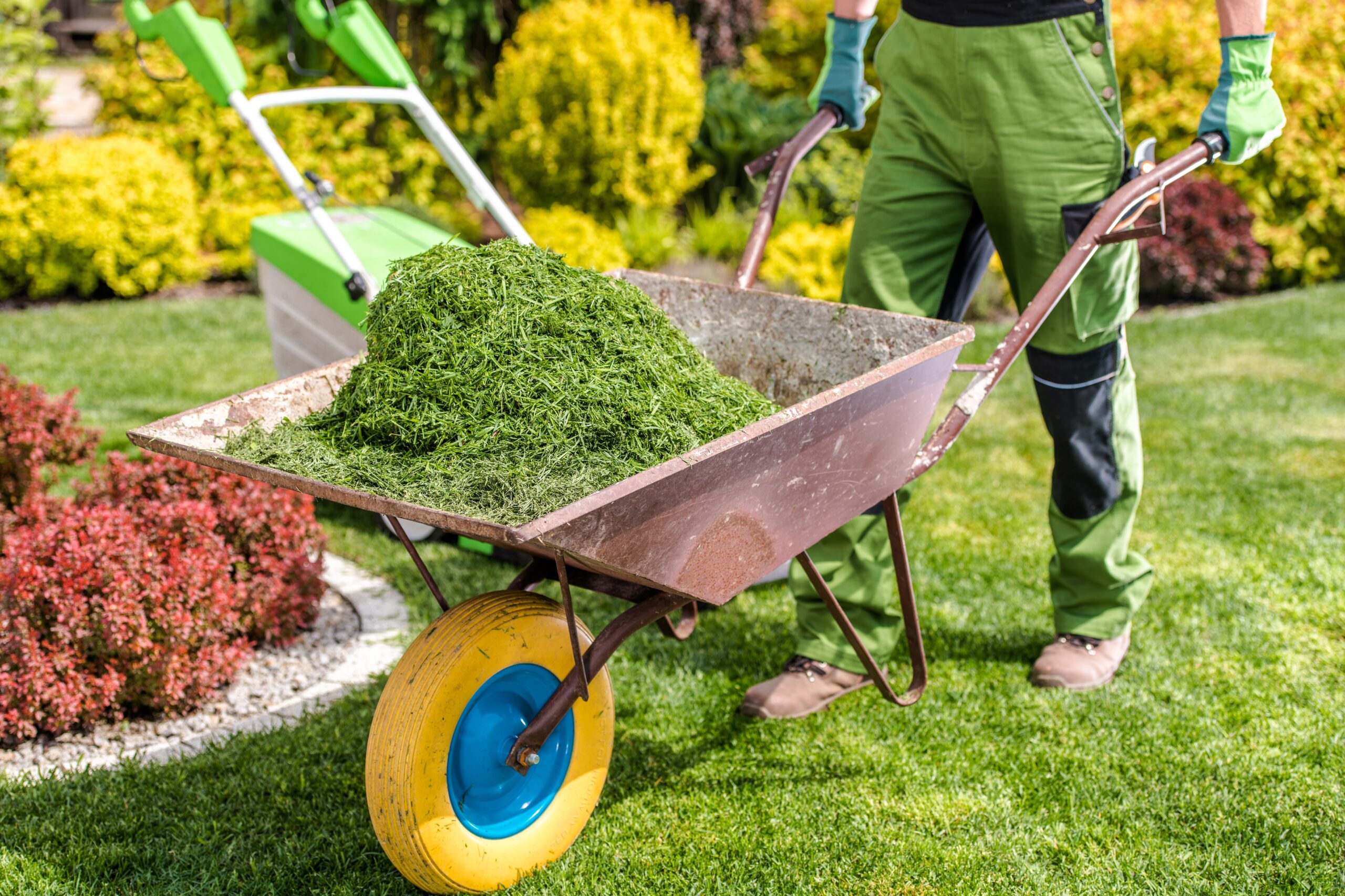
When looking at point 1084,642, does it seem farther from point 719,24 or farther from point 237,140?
point 719,24

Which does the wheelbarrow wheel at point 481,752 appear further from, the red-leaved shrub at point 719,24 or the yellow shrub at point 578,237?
the red-leaved shrub at point 719,24

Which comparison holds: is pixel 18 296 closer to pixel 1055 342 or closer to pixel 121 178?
pixel 121 178

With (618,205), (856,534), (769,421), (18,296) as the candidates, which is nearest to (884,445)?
(769,421)

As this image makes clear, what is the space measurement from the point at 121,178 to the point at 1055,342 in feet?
18.1

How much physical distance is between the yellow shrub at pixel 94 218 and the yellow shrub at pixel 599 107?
76.1 inches

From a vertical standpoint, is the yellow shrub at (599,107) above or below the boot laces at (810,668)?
above

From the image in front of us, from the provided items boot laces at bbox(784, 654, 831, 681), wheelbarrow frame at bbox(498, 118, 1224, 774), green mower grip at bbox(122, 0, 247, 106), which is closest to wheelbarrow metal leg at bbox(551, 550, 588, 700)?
wheelbarrow frame at bbox(498, 118, 1224, 774)

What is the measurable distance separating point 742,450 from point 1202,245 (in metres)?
6.12

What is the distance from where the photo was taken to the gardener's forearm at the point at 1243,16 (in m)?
2.46

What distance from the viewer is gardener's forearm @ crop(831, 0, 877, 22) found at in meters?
2.91

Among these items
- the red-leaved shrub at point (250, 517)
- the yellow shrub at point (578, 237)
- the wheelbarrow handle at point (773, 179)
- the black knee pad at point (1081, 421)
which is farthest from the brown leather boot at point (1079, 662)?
the yellow shrub at point (578, 237)

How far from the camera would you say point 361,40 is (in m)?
3.42

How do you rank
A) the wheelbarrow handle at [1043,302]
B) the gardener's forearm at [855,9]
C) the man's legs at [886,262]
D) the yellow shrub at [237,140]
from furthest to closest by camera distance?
the yellow shrub at [237,140]
the gardener's forearm at [855,9]
the man's legs at [886,262]
the wheelbarrow handle at [1043,302]

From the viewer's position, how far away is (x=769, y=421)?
187cm
